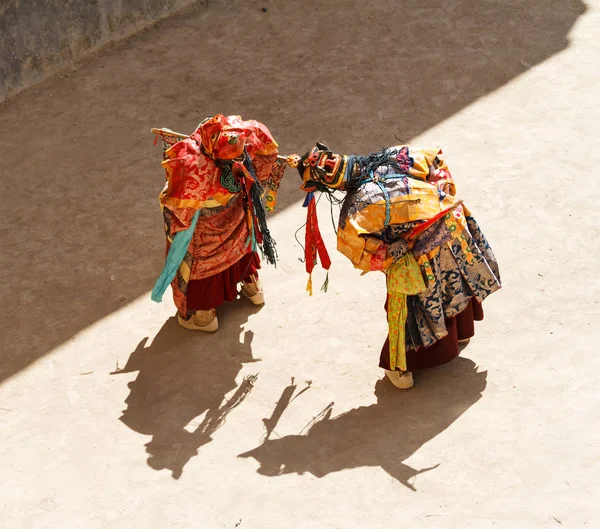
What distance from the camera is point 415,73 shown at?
29.2ft

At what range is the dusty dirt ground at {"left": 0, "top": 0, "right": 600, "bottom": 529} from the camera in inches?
217

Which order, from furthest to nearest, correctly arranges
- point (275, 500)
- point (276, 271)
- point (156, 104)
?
point (156, 104) < point (276, 271) < point (275, 500)

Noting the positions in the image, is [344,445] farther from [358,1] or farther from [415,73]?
[358,1]

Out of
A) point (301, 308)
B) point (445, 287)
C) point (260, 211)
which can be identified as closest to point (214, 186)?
point (260, 211)

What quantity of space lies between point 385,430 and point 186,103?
13.2 feet

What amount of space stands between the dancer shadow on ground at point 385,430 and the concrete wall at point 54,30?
15.2ft

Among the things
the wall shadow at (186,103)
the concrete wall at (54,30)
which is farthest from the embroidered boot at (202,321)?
the concrete wall at (54,30)

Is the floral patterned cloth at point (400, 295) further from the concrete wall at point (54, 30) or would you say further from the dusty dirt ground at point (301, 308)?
the concrete wall at point (54, 30)

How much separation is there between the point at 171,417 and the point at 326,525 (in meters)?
1.28

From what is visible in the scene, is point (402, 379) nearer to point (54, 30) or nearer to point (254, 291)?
point (254, 291)

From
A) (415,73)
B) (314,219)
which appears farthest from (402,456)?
(415,73)

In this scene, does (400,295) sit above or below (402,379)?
Answer: above

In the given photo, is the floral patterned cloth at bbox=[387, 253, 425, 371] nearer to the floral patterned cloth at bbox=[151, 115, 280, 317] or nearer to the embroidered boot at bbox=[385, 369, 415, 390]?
the embroidered boot at bbox=[385, 369, 415, 390]

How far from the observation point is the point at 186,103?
28.8 feet
